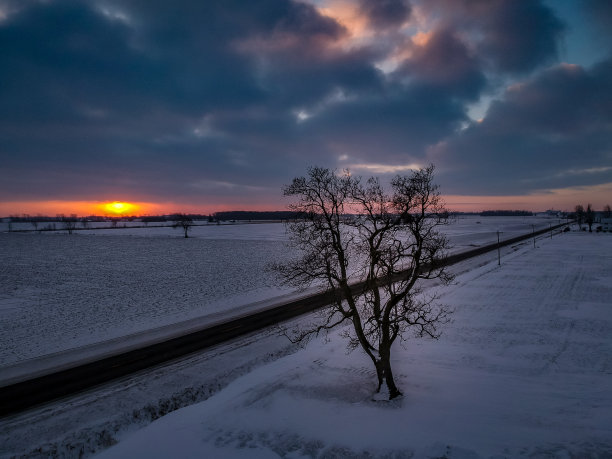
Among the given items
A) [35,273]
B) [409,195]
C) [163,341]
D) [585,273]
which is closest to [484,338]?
[409,195]

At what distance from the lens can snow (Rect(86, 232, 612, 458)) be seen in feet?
39.6

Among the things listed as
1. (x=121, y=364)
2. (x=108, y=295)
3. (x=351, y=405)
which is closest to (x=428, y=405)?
(x=351, y=405)

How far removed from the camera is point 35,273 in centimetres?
5097

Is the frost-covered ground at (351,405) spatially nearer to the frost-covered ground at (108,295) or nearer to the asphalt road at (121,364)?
the asphalt road at (121,364)

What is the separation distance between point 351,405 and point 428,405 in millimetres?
3344

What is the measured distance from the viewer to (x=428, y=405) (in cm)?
1484

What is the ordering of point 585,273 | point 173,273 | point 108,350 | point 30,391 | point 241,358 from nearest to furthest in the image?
1. point 30,391
2. point 241,358
3. point 108,350
4. point 585,273
5. point 173,273

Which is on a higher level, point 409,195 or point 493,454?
point 409,195

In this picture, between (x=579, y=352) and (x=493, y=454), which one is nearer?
(x=493, y=454)

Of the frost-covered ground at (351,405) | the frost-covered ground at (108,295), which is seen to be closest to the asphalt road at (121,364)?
the frost-covered ground at (351,405)

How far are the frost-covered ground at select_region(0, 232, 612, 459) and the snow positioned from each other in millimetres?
61

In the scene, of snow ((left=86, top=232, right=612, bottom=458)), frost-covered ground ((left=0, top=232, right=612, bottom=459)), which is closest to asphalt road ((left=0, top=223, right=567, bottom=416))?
frost-covered ground ((left=0, top=232, right=612, bottom=459))

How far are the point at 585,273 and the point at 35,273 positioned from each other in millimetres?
79606

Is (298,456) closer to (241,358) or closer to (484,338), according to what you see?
(241,358)
